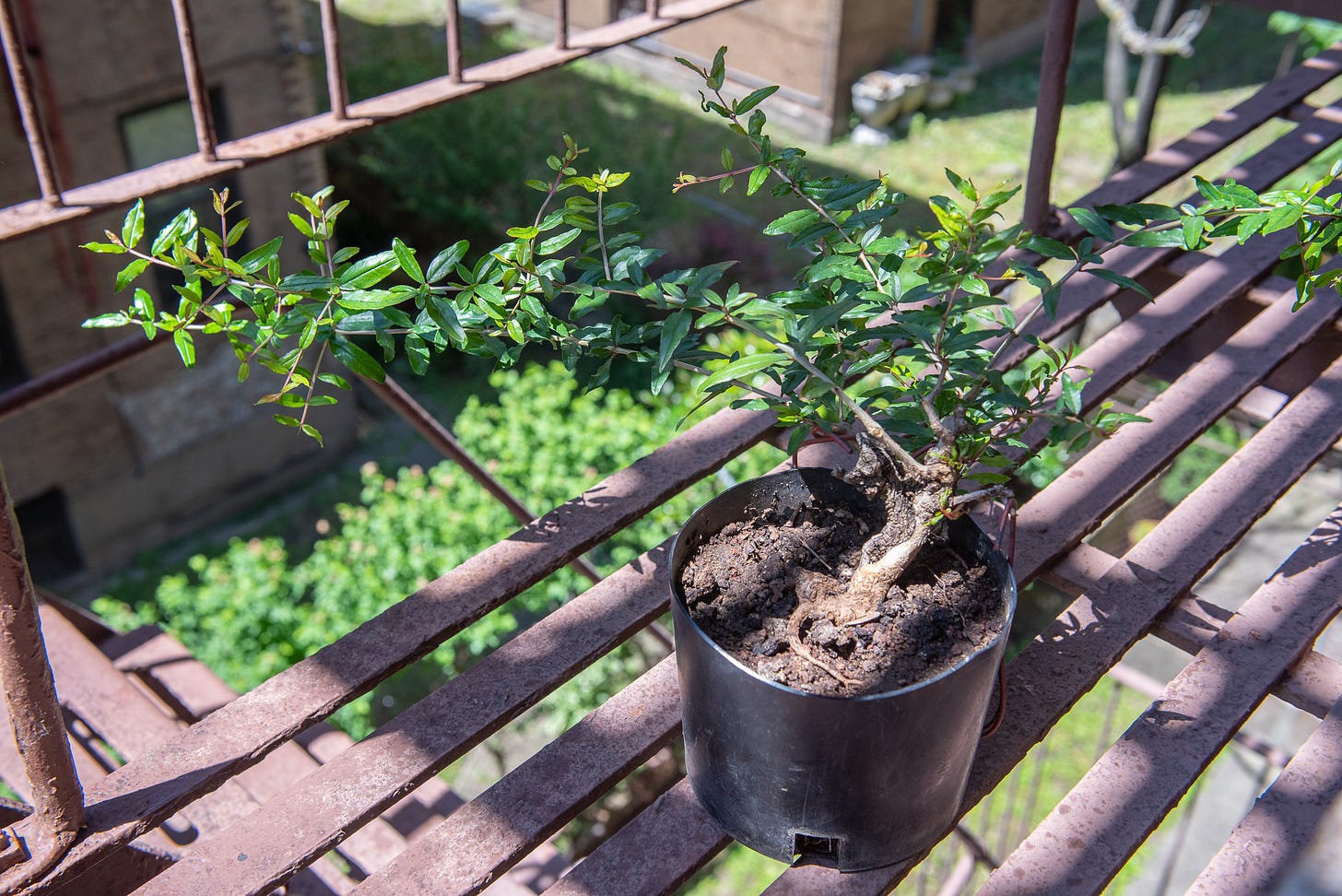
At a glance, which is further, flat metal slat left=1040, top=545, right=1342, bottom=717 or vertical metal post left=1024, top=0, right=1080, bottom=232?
vertical metal post left=1024, top=0, right=1080, bottom=232

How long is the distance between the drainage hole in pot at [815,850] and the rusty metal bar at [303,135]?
120 cm

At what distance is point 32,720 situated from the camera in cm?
118

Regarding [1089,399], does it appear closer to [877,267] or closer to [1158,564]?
[1158,564]

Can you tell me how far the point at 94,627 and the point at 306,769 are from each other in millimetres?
643

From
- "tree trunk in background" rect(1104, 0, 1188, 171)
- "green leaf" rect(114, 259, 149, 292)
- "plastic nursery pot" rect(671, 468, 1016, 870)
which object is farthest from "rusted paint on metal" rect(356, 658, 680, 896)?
"tree trunk in background" rect(1104, 0, 1188, 171)

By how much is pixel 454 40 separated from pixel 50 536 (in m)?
7.50

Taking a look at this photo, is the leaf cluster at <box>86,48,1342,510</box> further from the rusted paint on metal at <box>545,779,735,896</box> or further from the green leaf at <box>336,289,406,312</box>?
the rusted paint on metal at <box>545,779,735,896</box>

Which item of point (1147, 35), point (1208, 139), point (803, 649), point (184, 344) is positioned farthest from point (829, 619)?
point (1147, 35)

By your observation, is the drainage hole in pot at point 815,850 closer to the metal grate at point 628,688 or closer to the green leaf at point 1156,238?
the metal grate at point 628,688

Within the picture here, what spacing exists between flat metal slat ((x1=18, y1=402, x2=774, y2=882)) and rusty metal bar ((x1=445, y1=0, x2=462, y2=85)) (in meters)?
0.73

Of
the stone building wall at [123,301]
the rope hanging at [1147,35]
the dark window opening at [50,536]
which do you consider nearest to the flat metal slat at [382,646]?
the stone building wall at [123,301]

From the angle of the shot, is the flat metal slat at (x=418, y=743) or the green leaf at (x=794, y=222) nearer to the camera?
the flat metal slat at (x=418, y=743)

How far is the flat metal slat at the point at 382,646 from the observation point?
51.8 inches

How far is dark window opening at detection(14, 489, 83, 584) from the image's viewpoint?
7.80 m
